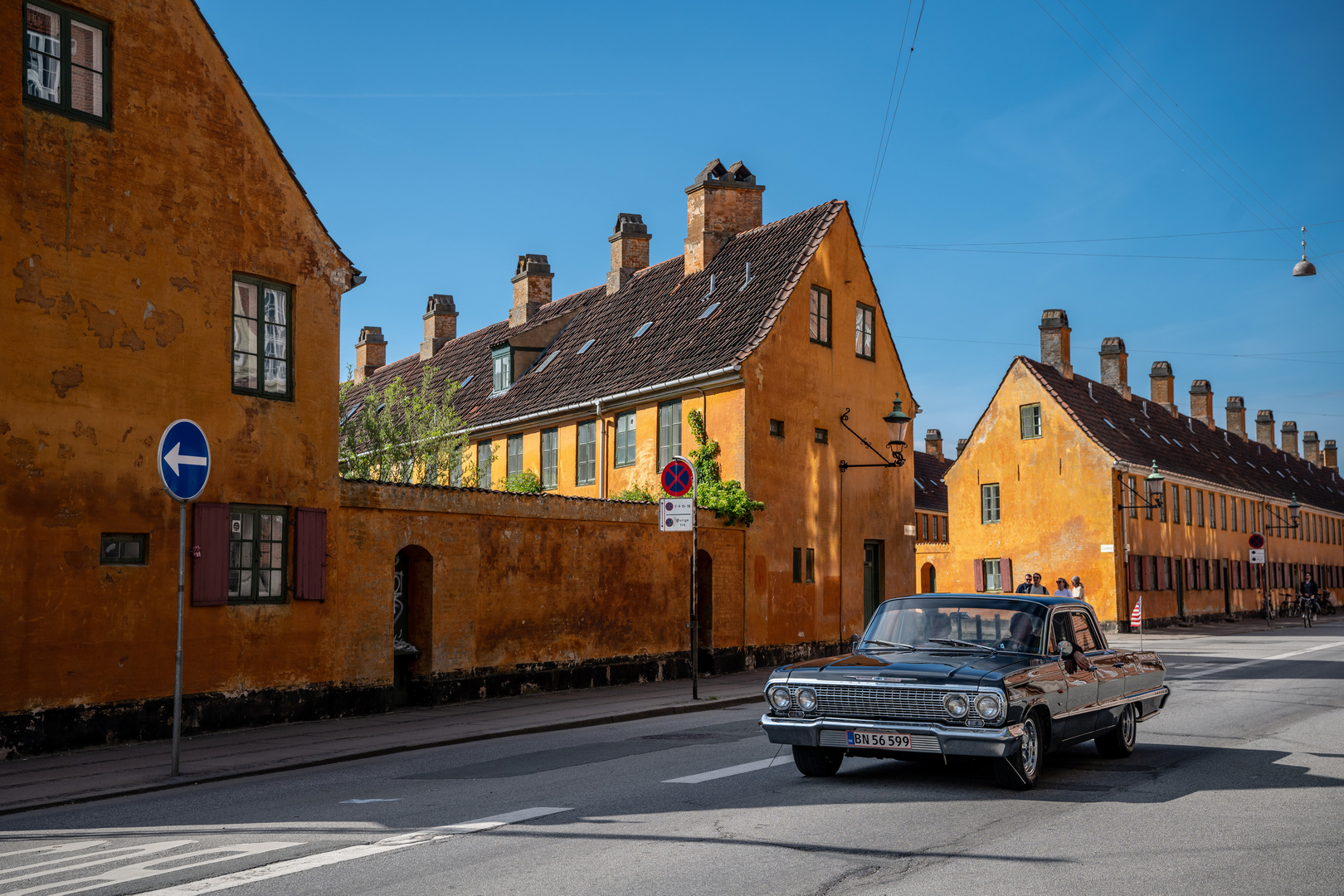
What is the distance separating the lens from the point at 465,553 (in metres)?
16.8

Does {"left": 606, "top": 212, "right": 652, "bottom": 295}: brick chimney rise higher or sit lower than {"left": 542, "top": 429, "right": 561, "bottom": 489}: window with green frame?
higher

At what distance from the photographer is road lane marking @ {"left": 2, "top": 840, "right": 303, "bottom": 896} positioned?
20.4 ft

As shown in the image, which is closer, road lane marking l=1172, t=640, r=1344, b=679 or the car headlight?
the car headlight

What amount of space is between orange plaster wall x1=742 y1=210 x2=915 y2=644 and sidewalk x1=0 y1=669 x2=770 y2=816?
230 inches

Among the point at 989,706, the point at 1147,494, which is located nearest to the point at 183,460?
the point at 989,706

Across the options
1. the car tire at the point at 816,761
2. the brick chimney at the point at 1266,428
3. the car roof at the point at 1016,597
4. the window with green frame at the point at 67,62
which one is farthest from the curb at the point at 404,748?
the brick chimney at the point at 1266,428

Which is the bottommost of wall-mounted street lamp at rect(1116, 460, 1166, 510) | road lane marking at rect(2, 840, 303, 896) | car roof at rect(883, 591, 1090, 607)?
road lane marking at rect(2, 840, 303, 896)

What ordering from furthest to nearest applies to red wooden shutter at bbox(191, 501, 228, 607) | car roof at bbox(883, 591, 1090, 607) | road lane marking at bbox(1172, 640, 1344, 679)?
road lane marking at bbox(1172, 640, 1344, 679) < red wooden shutter at bbox(191, 501, 228, 607) < car roof at bbox(883, 591, 1090, 607)

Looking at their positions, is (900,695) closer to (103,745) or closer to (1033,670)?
(1033,670)

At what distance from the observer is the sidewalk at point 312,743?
1004 centimetres

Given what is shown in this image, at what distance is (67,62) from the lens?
1291cm

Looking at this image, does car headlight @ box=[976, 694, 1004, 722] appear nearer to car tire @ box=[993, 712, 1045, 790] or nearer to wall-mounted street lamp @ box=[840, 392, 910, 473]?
car tire @ box=[993, 712, 1045, 790]

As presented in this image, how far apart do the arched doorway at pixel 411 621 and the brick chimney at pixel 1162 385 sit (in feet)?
171

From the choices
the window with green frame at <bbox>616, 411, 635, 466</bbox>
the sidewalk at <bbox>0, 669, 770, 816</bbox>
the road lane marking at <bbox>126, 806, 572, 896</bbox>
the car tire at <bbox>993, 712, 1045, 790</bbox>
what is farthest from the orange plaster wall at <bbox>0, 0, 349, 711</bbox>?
the window with green frame at <bbox>616, 411, 635, 466</bbox>
